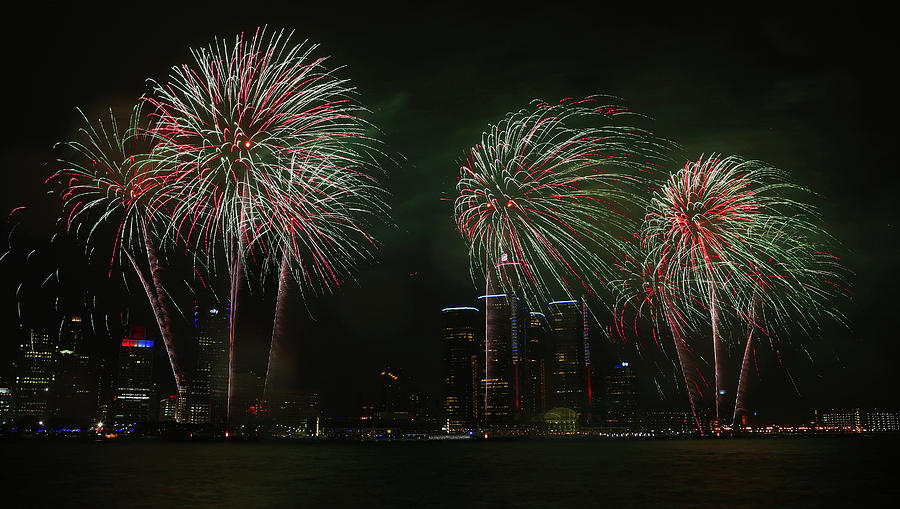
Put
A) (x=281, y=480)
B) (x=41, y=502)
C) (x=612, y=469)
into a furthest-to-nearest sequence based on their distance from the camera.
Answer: (x=612, y=469) → (x=281, y=480) → (x=41, y=502)

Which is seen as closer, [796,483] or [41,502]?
[41,502]

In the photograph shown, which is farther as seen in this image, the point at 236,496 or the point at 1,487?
the point at 1,487

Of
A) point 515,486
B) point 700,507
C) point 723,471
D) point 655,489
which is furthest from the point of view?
point 723,471

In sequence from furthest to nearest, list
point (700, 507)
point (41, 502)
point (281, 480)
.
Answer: point (281, 480)
point (41, 502)
point (700, 507)

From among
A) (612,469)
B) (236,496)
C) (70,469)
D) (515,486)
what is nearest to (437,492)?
(515,486)

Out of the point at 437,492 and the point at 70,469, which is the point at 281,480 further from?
the point at 70,469

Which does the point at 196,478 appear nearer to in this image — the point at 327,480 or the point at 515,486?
the point at 327,480

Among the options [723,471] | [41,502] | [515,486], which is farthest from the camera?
[723,471]

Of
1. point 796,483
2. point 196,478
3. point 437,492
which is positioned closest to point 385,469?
point 196,478

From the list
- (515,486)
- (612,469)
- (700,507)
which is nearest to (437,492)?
(515,486)
